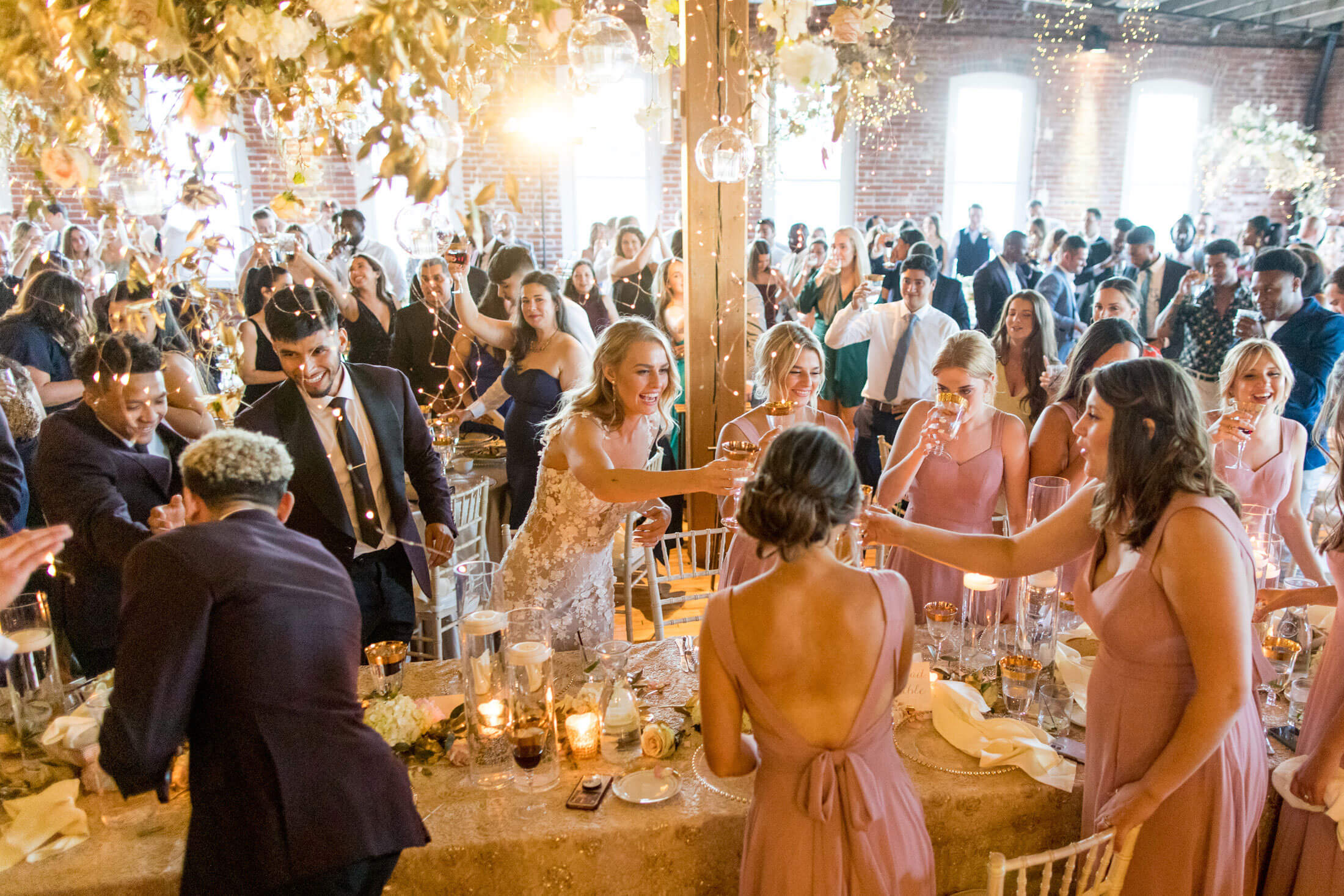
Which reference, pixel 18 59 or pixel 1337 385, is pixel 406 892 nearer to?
pixel 18 59

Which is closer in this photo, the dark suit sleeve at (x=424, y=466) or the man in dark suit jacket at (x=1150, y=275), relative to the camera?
the dark suit sleeve at (x=424, y=466)

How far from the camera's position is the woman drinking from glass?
1.40m

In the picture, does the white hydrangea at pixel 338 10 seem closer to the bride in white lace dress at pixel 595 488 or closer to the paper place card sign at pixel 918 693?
the bride in white lace dress at pixel 595 488

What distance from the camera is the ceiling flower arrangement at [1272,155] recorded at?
949 centimetres

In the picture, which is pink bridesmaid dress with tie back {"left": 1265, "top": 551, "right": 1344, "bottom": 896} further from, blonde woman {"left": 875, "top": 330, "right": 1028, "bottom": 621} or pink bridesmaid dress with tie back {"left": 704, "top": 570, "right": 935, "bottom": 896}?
blonde woman {"left": 875, "top": 330, "right": 1028, "bottom": 621}

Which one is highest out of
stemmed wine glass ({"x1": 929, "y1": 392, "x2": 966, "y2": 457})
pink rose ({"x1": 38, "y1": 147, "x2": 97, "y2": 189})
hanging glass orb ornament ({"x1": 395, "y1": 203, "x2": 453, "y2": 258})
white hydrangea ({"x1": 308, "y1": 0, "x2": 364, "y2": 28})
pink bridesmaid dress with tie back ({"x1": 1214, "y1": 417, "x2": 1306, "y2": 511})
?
white hydrangea ({"x1": 308, "y1": 0, "x2": 364, "y2": 28})

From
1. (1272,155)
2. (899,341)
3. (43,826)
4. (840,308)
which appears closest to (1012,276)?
(840,308)

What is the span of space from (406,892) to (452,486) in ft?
7.24

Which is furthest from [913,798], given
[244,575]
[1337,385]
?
[1337,385]

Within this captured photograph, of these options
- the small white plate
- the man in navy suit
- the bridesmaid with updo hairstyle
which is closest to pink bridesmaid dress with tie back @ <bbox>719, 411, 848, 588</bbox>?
the small white plate

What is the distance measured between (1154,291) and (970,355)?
4.97 m

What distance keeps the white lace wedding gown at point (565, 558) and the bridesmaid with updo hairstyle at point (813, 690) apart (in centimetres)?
A: 103

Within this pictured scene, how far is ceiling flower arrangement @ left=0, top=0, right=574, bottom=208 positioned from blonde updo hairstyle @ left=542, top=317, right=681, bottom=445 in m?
0.92

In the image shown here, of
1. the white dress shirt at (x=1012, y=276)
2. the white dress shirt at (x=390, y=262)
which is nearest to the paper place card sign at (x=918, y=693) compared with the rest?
the white dress shirt at (x=1012, y=276)
